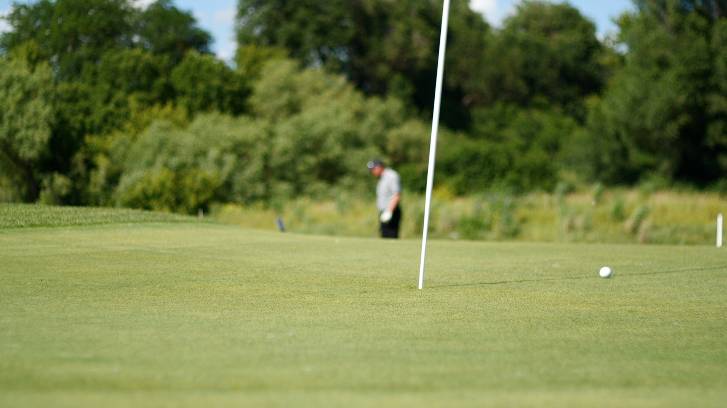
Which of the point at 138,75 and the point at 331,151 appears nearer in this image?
the point at 331,151

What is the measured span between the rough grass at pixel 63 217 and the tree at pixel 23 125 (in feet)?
46.0

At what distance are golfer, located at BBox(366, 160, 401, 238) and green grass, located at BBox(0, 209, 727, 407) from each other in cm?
320

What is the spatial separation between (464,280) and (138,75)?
44.7 metres

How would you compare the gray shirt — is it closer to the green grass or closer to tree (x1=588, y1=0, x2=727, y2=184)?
the green grass

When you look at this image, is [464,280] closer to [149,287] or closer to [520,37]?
[149,287]

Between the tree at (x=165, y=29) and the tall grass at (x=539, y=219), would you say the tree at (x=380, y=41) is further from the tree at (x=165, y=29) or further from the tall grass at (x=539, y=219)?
the tall grass at (x=539, y=219)

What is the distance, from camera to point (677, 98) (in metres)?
51.0

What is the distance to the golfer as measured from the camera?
64.2 feet

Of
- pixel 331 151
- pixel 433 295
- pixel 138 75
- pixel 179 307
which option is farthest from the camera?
pixel 138 75

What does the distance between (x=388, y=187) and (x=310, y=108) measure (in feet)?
108

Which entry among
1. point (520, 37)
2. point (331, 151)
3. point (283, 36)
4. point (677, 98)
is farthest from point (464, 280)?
point (520, 37)

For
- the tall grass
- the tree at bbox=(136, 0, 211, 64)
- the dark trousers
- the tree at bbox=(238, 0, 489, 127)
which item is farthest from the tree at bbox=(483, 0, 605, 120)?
the dark trousers

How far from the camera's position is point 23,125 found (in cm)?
3531

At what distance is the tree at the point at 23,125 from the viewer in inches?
1348
